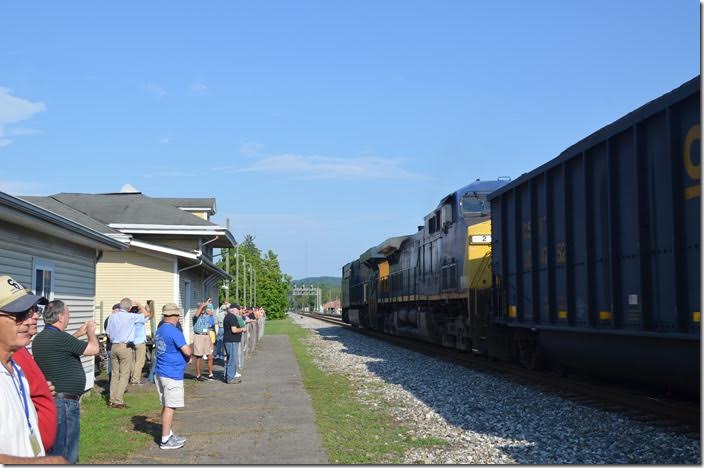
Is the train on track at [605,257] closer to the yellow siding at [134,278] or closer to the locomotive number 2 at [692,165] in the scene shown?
the locomotive number 2 at [692,165]

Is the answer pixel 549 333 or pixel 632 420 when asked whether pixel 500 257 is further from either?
pixel 632 420

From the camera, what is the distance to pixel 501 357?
16.0m

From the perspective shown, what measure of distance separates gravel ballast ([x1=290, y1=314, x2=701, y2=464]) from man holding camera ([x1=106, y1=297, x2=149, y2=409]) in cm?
379

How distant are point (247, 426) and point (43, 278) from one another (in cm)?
431

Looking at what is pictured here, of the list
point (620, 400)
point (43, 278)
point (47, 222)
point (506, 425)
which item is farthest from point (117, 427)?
point (620, 400)

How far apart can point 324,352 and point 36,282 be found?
1372cm

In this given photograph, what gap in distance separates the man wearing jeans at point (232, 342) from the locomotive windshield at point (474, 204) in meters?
6.26

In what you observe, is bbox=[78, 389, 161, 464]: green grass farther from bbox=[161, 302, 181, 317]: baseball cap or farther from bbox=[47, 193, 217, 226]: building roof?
bbox=[47, 193, 217, 226]: building roof

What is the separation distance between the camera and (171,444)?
8.58 meters

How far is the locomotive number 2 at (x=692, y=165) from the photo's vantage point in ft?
24.3

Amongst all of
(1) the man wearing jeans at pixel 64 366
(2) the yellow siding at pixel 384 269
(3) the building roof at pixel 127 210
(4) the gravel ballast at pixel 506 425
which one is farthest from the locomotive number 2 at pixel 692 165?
(2) the yellow siding at pixel 384 269

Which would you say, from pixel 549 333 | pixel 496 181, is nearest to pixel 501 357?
pixel 549 333

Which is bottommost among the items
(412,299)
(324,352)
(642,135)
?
(324,352)

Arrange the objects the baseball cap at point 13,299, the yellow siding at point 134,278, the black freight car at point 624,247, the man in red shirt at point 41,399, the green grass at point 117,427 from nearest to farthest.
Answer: the baseball cap at point 13,299 → the man in red shirt at point 41,399 → the black freight car at point 624,247 → the green grass at point 117,427 → the yellow siding at point 134,278
